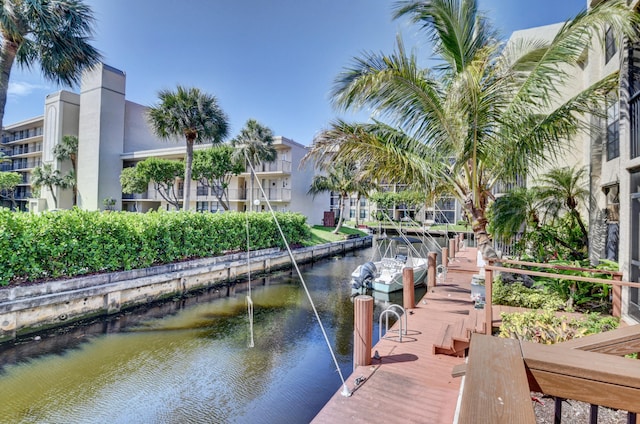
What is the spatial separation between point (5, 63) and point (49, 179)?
30.6 metres

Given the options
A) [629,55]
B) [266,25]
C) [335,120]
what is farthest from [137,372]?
[266,25]

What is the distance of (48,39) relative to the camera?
477 inches

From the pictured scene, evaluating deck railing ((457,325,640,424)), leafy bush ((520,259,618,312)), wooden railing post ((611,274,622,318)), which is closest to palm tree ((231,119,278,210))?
leafy bush ((520,259,618,312))

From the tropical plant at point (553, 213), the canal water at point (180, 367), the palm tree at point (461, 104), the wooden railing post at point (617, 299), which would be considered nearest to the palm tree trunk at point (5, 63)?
the canal water at point (180, 367)

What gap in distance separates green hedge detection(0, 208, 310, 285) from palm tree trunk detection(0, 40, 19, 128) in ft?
16.1

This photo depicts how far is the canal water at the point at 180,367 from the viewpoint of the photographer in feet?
18.6

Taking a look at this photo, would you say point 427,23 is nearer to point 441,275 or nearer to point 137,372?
point 441,275

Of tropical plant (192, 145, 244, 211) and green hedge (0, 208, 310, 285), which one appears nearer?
green hedge (0, 208, 310, 285)

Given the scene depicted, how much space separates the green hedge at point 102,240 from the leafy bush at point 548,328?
449 inches

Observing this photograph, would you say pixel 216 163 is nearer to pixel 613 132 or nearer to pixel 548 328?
pixel 613 132

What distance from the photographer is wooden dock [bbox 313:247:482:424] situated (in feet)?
14.1

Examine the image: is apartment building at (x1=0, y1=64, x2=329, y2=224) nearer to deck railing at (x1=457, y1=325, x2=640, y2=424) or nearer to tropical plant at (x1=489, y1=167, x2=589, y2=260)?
tropical plant at (x1=489, y1=167, x2=589, y2=260)

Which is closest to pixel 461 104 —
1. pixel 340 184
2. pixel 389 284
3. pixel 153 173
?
pixel 389 284

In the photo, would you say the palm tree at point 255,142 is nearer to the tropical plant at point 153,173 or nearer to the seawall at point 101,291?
the tropical plant at point 153,173
